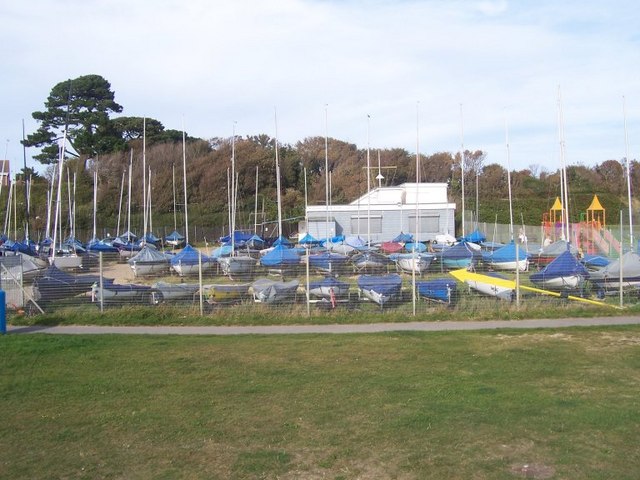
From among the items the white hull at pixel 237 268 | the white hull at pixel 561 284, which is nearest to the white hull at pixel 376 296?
the white hull at pixel 561 284

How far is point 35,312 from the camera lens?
16.9 meters

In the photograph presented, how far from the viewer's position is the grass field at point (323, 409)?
632 cm

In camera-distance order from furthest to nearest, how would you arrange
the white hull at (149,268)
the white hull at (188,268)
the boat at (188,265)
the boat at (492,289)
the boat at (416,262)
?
the white hull at (149,268) → the boat at (188,265) → the white hull at (188,268) → the boat at (416,262) → the boat at (492,289)

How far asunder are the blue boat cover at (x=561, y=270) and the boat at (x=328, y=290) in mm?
5612

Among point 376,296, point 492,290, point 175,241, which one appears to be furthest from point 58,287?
point 175,241

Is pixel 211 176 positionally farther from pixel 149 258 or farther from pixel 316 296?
pixel 316 296

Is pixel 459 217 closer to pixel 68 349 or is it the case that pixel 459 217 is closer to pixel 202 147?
pixel 202 147

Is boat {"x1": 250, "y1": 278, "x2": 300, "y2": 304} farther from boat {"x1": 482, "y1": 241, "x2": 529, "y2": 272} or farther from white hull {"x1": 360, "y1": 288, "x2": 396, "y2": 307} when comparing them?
boat {"x1": 482, "y1": 241, "x2": 529, "y2": 272}

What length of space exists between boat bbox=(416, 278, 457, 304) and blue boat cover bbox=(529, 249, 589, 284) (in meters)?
2.59

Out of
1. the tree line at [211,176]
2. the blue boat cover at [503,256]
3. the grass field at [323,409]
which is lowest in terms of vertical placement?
the grass field at [323,409]

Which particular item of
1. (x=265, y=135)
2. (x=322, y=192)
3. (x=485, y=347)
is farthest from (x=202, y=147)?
(x=485, y=347)

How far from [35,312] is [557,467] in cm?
1463

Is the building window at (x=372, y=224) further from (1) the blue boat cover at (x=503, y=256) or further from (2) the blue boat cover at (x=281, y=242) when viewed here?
(1) the blue boat cover at (x=503, y=256)

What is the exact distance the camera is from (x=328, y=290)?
17.2 m
